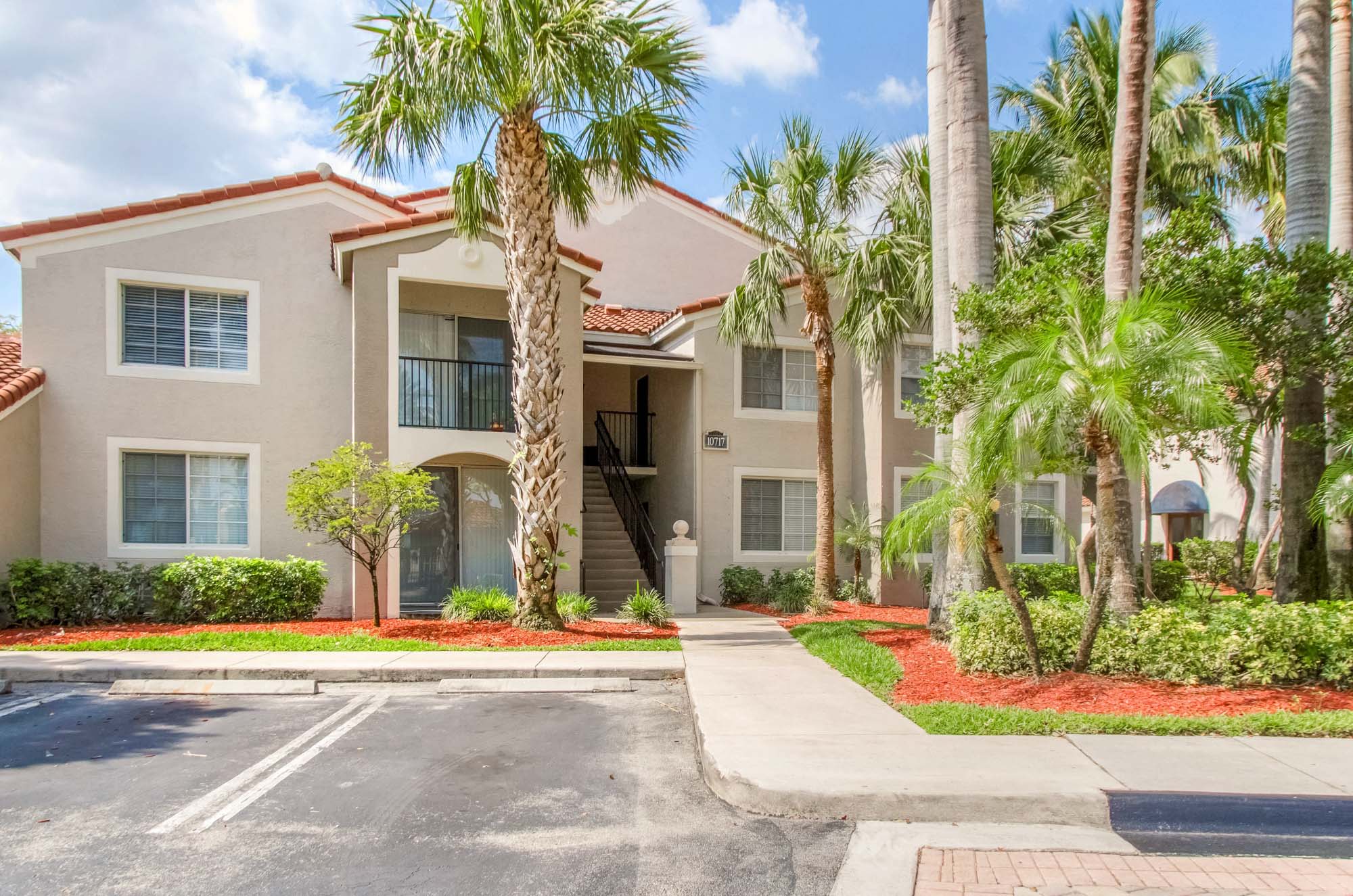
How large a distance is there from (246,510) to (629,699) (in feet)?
28.5

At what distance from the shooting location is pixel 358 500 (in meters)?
12.5

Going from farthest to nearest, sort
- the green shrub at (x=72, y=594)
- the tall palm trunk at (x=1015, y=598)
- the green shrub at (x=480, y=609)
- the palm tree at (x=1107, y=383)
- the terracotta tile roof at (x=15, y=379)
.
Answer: the green shrub at (x=480, y=609) → the green shrub at (x=72, y=594) → the terracotta tile roof at (x=15, y=379) → the tall palm trunk at (x=1015, y=598) → the palm tree at (x=1107, y=383)

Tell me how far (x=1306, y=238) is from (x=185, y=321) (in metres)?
15.9

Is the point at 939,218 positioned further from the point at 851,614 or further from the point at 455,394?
the point at 455,394

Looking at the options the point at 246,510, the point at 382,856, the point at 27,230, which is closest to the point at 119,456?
the point at 246,510

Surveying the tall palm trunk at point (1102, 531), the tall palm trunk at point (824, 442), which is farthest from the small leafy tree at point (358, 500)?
the tall palm trunk at point (1102, 531)

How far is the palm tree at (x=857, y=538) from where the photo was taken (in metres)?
16.2

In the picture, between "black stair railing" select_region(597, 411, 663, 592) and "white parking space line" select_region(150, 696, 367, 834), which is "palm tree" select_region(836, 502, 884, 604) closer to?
"black stair railing" select_region(597, 411, 663, 592)

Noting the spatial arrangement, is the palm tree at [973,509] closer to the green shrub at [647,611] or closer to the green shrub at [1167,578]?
the green shrub at [647,611]

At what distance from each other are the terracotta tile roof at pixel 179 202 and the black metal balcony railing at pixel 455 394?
3.30m

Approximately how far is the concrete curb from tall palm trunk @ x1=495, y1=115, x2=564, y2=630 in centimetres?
328

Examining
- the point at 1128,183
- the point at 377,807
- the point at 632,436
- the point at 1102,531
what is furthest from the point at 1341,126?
the point at 377,807

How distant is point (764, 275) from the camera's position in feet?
48.0

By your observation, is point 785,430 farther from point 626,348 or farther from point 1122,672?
point 1122,672
